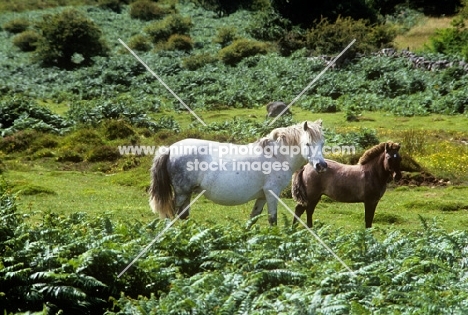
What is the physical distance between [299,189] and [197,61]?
37.7 meters

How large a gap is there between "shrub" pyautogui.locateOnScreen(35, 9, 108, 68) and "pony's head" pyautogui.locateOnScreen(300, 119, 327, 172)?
44400mm

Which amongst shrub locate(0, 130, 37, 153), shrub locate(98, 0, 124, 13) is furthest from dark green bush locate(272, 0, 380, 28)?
shrub locate(0, 130, 37, 153)

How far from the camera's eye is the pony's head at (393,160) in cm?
1505

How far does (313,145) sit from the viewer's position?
44.3 feet

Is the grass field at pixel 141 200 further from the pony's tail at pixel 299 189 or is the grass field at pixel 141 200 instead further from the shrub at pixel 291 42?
the shrub at pixel 291 42

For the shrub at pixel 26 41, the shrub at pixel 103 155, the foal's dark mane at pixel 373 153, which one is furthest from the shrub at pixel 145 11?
the foal's dark mane at pixel 373 153

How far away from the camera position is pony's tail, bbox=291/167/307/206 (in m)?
15.6

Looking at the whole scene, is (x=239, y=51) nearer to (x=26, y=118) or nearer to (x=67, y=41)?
(x=67, y=41)

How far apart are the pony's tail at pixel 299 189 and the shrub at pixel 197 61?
37.1 m

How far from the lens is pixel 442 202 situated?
1997cm

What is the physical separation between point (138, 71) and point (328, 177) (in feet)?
122

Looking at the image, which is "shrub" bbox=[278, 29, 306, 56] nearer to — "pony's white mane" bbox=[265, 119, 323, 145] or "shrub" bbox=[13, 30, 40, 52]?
"shrub" bbox=[13, 30, 40, 52]

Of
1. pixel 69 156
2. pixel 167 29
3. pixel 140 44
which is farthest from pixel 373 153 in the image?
pixel 167 29

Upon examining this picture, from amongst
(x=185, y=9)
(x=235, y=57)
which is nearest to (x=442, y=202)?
(x=235, y=57)
